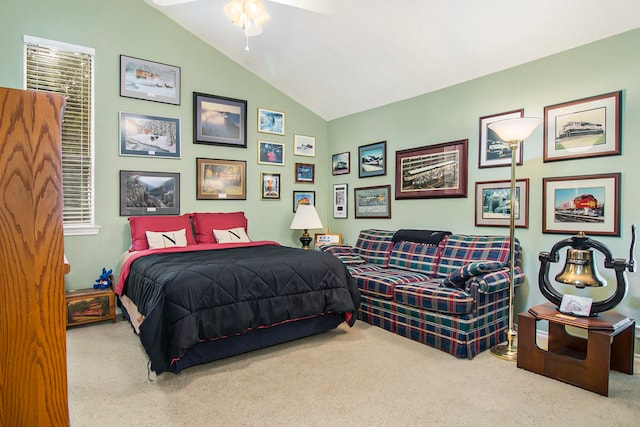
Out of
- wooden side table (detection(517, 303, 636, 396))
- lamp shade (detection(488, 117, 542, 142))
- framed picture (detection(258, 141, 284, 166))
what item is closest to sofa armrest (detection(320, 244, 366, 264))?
framed picture (detection(258, 141, 284, 166))

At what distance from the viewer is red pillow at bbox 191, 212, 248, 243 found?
4387 mm

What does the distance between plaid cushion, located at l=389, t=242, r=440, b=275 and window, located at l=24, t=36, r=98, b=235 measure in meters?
3.32

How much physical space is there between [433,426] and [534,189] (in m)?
2.42

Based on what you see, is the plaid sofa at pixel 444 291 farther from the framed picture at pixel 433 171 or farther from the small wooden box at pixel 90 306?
the small wooden box at pixel 90 306

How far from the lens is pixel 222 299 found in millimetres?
2666

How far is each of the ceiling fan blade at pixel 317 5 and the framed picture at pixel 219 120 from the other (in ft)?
6.14

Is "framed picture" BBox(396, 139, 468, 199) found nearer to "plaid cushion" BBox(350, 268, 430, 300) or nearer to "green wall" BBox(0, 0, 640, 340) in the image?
"green wall" BBox(0, 0, 640, 340)

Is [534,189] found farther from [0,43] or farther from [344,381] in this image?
[0,43]

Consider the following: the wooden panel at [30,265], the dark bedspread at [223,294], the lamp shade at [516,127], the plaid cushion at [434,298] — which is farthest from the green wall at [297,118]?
the wooden panel at [30,265]

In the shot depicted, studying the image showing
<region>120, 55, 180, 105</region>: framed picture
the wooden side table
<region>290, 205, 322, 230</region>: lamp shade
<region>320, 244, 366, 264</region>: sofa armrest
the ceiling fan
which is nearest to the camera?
the wooden side table

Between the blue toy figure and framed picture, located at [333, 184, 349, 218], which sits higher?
framed picture, located at [333, 184, 349, 218]

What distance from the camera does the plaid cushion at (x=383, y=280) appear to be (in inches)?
135

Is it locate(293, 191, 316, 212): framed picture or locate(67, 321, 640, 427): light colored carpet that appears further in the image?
locate(293, 191, 316, 212): framed picture

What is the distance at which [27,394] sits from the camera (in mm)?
819
